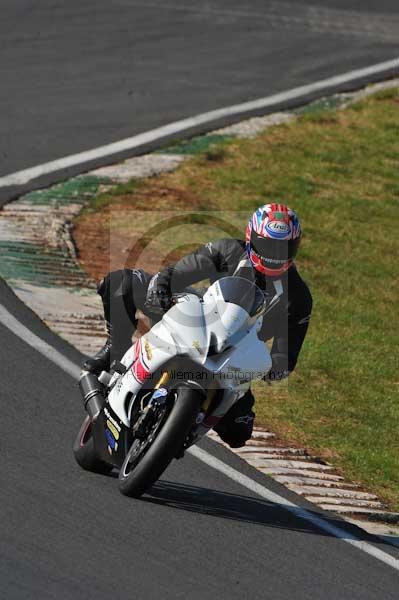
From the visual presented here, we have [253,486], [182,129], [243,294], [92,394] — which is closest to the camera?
[243,294]

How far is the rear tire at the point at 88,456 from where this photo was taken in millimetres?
7488

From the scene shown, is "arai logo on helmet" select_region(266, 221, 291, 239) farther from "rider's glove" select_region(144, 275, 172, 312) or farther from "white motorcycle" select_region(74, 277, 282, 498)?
"rider's glove" select_region(144, 275, 172, 312)

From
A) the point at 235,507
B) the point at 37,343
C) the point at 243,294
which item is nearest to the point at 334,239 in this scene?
the point at 37,343

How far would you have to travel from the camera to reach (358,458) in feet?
29.3

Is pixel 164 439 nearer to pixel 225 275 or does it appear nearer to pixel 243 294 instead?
pixel 243 294

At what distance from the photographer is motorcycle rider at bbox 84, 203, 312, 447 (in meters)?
7.29

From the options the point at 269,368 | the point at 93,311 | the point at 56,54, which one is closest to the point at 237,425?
the point at 269,368

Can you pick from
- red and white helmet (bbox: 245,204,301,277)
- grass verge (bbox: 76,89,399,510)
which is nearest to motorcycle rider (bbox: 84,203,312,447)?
red and white helmet (bbox: 245,204,301,277)

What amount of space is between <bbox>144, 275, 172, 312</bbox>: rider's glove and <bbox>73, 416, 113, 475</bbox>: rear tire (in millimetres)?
918

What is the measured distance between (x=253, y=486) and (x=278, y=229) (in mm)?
1711

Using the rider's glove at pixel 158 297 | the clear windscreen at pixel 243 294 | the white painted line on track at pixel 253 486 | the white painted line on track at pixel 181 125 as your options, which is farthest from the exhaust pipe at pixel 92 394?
the white painted line on track at pixel 181 125

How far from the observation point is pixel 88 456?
7.51 m

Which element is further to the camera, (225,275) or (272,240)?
(225,275)

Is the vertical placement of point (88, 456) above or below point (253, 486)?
above
